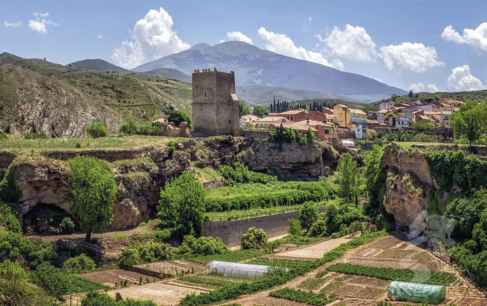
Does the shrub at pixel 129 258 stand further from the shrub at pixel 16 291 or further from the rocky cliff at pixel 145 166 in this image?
the shrub at pixel 16 291

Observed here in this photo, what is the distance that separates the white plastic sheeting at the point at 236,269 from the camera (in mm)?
38688

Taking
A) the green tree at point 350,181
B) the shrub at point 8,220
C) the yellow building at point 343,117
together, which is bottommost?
the shrub at point 8,220

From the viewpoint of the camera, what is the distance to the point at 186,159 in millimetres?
63312

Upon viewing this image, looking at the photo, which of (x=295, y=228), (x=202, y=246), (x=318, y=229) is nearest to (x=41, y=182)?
(x=202, y=246)

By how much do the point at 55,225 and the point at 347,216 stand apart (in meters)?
Answer: 24.2

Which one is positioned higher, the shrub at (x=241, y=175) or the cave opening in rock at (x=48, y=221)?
the shrub at (x=241, y=175)

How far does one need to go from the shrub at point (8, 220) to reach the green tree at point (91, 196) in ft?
14.2

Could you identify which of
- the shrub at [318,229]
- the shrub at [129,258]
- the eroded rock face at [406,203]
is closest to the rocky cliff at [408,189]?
the eroded rock face at [406,203]

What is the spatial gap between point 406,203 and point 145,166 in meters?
24.1

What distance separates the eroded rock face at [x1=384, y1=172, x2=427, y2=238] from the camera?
149 ft

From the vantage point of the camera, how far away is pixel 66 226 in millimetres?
48844

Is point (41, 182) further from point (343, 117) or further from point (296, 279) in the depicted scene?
point (343, 117)

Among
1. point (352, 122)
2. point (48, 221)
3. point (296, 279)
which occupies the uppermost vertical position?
point (352, 122)

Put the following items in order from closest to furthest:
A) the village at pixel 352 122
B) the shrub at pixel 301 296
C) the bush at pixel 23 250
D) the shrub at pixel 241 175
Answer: the shrub at pixel 301 296 < the bush at pixel 23 250 < the shrub at pixel 241 175 < the village at pixel 352 122
